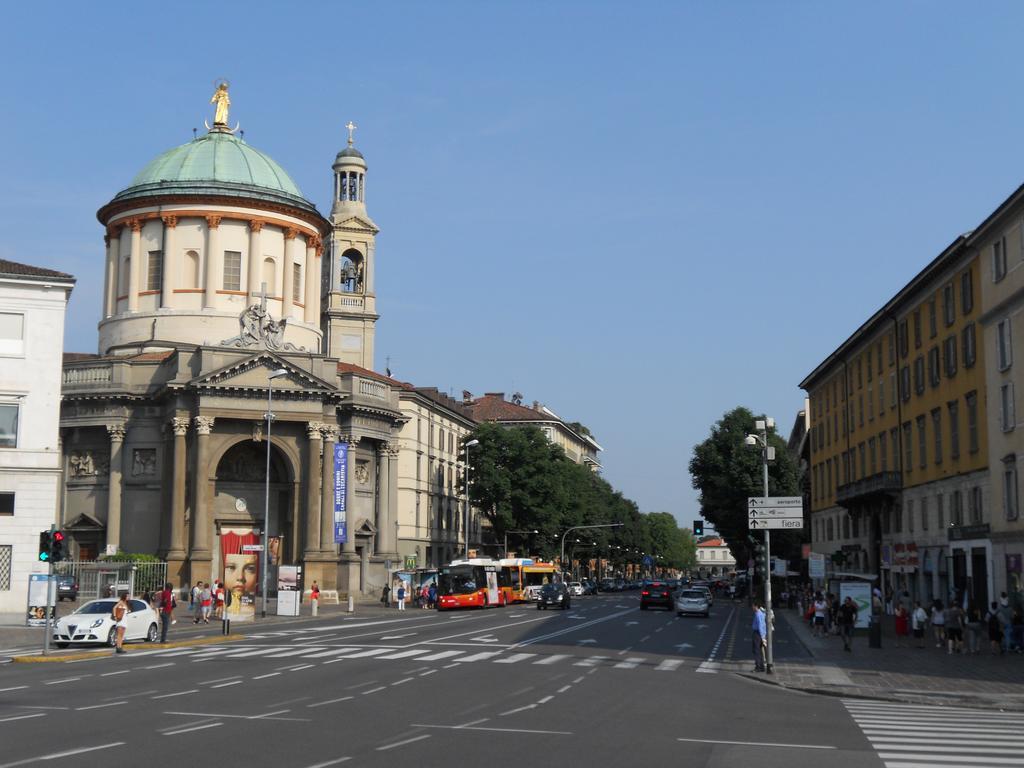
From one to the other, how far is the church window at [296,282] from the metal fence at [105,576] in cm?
2373

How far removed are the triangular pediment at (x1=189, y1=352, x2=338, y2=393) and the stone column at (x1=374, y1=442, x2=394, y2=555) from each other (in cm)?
958

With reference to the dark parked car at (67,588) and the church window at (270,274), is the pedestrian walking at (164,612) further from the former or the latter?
the church window at (270,274)

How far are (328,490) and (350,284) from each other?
31.9 m

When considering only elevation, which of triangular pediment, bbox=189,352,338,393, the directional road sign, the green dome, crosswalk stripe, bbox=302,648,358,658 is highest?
the green dome

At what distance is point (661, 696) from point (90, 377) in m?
54.6

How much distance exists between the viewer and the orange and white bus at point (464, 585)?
229ft

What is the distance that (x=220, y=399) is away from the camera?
65625mm

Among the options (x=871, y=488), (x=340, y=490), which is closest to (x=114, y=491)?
(x=340, y=490)

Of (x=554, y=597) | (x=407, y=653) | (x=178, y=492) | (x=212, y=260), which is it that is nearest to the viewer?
(x=407, y=653)

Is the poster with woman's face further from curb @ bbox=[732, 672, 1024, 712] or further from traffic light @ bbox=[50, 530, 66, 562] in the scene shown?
curb @ bbox=[732, 672, 1024, 712]

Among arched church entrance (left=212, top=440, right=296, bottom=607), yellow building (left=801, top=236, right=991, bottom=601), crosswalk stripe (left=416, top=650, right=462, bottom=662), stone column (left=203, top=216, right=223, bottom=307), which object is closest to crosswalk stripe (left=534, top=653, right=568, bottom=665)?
crosswalk stripe (left=416, top=650, right=462, bottom=662)

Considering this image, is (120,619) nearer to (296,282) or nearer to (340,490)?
(340,490)

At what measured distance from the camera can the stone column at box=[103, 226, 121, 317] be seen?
7544 centimetres

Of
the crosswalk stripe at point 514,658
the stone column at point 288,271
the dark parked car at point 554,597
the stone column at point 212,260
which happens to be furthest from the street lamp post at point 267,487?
the crosswalk stripe at point 514,658
